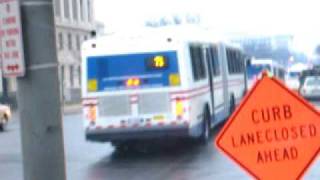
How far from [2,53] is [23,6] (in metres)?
0.37

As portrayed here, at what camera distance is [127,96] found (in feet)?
53.6

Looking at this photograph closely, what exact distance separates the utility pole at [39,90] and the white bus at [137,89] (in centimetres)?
1130

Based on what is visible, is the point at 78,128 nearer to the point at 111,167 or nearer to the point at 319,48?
the point at 111,167

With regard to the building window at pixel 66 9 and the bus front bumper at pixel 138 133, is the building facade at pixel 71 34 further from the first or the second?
the bus front bumper at pixel 138 133

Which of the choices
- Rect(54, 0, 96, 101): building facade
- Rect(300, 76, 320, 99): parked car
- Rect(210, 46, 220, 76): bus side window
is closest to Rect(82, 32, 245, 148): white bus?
Rect(210, 46, 220, 76): bus side window

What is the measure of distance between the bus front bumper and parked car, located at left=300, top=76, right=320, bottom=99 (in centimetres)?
2681

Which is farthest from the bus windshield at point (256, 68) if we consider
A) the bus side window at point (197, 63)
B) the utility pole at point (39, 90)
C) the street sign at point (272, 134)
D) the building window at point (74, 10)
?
the building window at point (74, 10)

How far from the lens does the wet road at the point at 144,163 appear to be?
1364cm

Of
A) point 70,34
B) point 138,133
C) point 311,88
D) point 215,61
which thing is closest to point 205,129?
point 138,133

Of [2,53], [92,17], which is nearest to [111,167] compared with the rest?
[2,53]

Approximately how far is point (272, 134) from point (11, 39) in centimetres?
288

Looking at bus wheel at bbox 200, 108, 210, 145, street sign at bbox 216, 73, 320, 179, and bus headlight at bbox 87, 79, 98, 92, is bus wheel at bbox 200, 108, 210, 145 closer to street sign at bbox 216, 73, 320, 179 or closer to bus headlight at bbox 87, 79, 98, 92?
bus headlight at bbox 87, 79, 98, 92

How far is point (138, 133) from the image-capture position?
16.3 meters

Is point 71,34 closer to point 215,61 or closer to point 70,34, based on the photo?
point 70,34
